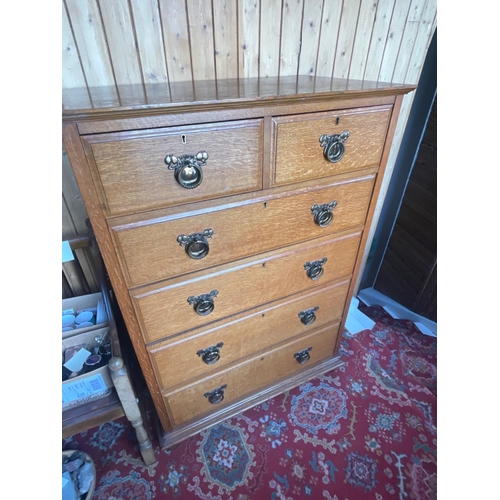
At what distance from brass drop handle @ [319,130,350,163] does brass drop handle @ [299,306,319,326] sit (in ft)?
2.08

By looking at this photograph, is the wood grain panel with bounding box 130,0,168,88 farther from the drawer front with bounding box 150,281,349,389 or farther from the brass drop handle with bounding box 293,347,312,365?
the brass drop handle with bounding box 293,347,312,365

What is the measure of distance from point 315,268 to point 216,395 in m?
0.69

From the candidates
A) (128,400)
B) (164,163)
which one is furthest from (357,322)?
(164,163)

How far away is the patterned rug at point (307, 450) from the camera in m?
1.18

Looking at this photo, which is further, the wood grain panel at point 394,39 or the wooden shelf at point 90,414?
the wood grain panel at point 394,39

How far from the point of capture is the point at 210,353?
109 cm

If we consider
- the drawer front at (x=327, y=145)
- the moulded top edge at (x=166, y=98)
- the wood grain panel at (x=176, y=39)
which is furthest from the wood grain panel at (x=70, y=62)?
the drawer front at (x=327, y=145)

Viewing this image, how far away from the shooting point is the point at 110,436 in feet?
4.40

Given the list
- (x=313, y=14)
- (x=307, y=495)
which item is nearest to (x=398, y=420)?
(x=307, y=495)

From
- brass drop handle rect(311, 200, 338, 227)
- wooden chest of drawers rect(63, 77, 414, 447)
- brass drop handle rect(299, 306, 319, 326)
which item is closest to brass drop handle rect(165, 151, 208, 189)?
wooden chest of drawers rect(63, 77, 414, 447)

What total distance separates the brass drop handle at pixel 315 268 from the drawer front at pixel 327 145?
0.33 meters

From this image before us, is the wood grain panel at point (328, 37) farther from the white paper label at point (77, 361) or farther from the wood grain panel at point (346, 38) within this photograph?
the white paper label at point (77, 361)

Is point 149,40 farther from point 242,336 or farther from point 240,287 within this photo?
point 242,336

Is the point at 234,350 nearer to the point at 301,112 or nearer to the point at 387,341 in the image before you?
the point at 301,112
